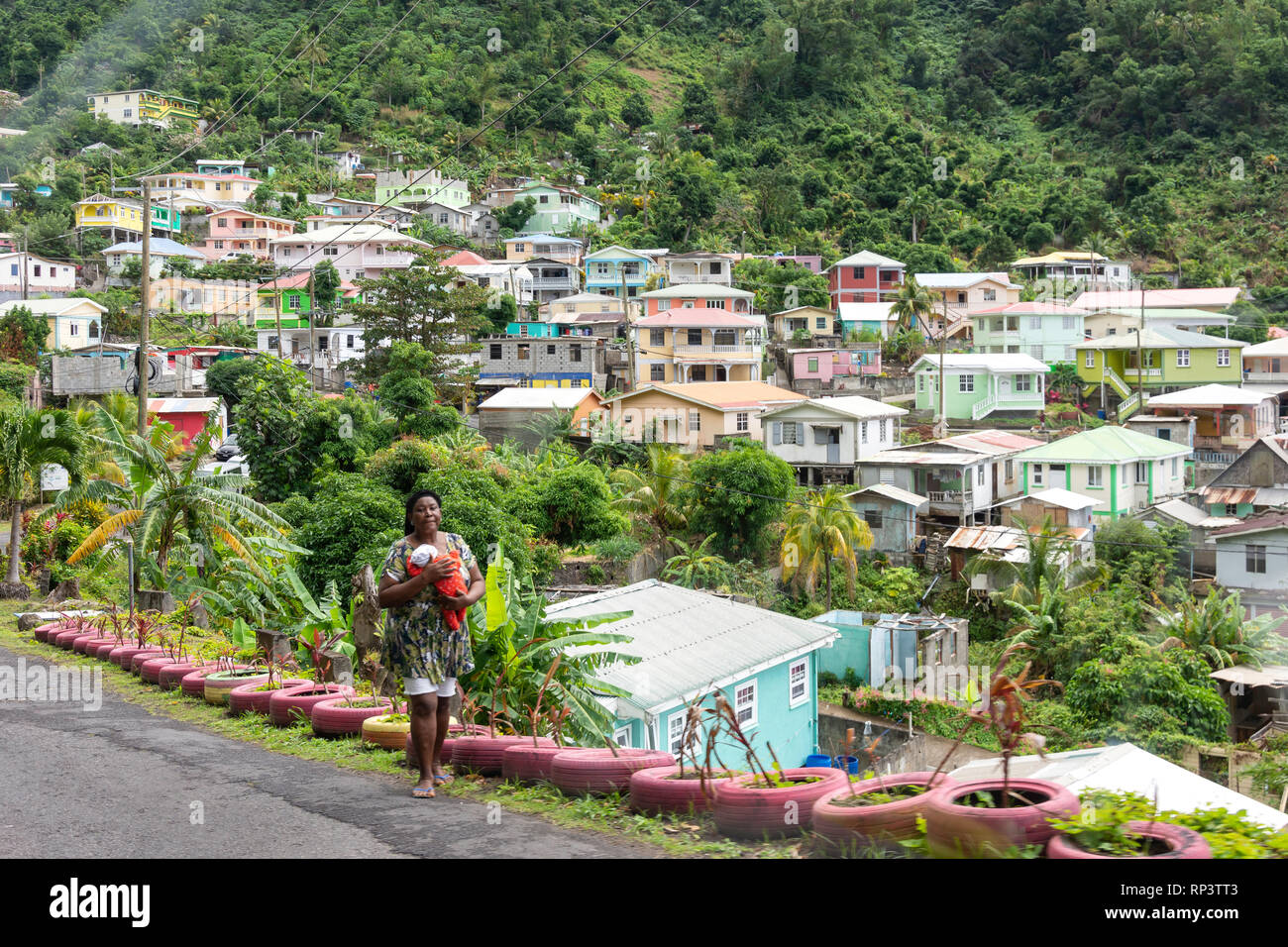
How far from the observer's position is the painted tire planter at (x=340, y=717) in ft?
22.9

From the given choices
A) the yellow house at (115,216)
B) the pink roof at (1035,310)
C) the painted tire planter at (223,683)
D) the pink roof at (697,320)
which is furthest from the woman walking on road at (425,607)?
the yellow house at (115,216)

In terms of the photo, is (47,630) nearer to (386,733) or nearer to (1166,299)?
(386,733)

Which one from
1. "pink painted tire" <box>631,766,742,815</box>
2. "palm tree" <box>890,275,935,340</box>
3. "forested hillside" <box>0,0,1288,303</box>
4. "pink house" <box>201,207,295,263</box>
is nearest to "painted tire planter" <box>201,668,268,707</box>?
"pink painted tire" <box>631,766,742,815</box>

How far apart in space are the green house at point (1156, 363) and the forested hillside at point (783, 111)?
14876mm

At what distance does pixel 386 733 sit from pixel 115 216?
213 ft

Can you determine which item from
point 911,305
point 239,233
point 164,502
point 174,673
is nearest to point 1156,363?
point 911,305

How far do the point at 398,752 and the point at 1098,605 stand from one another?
1986cm

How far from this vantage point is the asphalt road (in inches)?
183

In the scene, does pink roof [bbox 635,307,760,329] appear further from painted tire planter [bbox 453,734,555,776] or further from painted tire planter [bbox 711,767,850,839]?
painted tire planter [bbox 711,767,850,839]

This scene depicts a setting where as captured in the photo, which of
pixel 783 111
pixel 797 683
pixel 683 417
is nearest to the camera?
pixel 797 683

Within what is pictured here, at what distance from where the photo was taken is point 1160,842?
3.68 m

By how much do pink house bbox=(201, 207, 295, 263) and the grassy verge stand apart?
56.1 meters

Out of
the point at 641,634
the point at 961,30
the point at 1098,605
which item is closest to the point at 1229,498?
the point at 1098,605

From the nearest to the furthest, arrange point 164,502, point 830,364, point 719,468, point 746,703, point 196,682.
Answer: point 196,682 < point 164,502 < point 746,703 < point 719,468 < point 830,364
